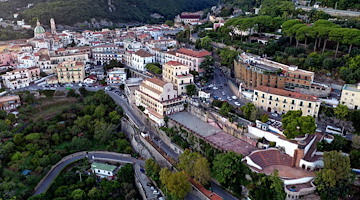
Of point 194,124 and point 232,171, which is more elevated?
point 194,124

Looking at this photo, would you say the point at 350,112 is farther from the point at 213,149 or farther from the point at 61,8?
the point at 61,8

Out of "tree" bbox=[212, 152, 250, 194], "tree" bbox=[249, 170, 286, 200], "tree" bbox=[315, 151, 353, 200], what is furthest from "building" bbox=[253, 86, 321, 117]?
"tree" bbox=[249, 170, 286, 200]

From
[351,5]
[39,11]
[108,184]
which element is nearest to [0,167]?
[108,184]

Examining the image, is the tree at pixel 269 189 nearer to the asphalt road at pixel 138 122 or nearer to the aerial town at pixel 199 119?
the aerial town at pixel 199 119

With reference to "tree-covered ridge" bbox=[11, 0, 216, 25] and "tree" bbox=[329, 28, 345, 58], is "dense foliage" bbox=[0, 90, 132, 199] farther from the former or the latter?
"tree-covered ridge" bbox=[11, 0, 216, 25]

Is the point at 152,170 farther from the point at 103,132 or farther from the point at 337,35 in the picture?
the point at 337,35

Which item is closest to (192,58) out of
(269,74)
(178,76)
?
(178,76)
